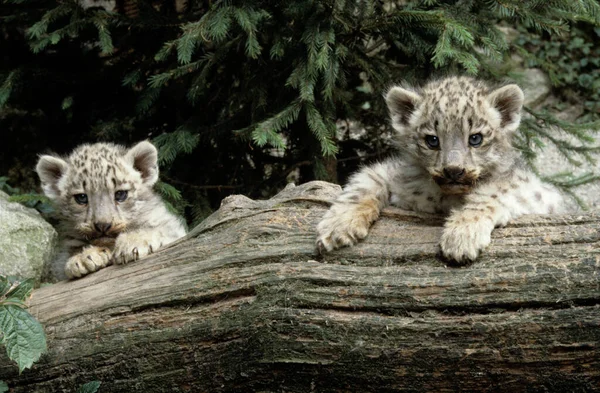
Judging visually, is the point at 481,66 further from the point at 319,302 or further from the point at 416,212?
the point at 319,302

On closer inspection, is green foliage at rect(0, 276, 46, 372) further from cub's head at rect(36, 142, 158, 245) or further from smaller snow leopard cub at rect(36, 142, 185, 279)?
cub's head at rect(36, 142, 158, 245)

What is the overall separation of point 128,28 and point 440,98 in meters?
4.18

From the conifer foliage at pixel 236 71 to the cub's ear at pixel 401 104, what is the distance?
486mm

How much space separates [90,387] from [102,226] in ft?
6.24

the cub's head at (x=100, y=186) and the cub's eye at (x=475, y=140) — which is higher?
the cub's eye at (x=475, y=140)

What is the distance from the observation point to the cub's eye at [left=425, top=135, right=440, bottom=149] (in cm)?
543

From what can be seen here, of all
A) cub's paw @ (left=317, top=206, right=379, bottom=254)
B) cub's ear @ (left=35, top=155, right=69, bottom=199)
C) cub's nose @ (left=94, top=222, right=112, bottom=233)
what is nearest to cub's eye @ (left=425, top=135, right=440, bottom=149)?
cub's paw @ (left=317, top=206, right=379, bottom=254)

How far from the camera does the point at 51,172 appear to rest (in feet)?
22.8

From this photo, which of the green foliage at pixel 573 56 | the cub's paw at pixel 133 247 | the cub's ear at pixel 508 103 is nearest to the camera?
the cub's ear at pixel 508 103

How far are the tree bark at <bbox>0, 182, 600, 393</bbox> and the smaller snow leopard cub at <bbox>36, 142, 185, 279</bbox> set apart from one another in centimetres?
90

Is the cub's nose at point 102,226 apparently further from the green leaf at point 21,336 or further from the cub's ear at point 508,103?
the cub's ear at point 508,103

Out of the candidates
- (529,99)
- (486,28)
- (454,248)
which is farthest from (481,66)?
(529,99)

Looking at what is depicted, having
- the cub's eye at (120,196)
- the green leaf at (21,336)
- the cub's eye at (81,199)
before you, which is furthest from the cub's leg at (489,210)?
the cub's eye at (81,199)

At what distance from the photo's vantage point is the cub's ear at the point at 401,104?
5.89 meters
